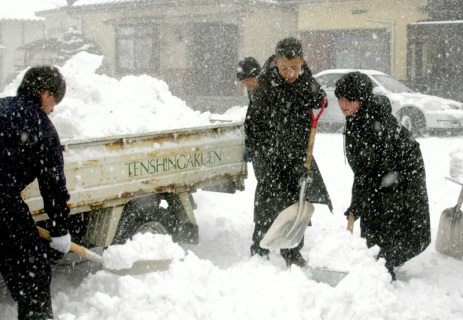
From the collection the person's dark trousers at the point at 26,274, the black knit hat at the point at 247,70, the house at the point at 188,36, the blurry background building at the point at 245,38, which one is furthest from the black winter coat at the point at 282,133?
the house at the point at 188,36

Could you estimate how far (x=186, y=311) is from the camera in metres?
3.43

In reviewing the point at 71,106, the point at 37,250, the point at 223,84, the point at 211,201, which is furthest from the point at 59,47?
the point at 37,250

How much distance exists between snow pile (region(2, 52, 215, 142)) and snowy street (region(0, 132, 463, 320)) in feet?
3.51

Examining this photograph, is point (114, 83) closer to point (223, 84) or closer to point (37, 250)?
point (37, 250)

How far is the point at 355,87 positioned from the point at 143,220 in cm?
185

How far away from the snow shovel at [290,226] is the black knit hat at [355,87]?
0.58 meters

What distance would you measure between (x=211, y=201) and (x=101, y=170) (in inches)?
131

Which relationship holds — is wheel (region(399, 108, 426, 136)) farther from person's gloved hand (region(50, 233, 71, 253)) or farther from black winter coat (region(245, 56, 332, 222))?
person's gloved hand (region(50, 233, 71, 253))

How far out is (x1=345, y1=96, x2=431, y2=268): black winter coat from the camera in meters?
4.25

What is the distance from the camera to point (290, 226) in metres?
4.34

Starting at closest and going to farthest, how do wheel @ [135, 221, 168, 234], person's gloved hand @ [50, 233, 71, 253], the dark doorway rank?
person's gloved hand @ [50, 233, 71, 253] → wheel @ [135, 221, 168, 234] → the dark doorway

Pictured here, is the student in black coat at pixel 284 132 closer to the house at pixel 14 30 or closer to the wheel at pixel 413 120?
the wheel at pixel 413 120

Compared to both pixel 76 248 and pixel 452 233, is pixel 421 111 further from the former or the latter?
pixel 76 248

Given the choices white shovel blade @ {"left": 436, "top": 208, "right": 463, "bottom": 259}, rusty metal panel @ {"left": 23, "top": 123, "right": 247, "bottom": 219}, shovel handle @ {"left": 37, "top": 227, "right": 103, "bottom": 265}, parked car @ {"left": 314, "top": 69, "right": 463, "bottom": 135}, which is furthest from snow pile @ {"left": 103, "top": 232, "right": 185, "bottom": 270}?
parked car @ {"left": 314, "top": 69, "right": 463, "bottom": 135}
